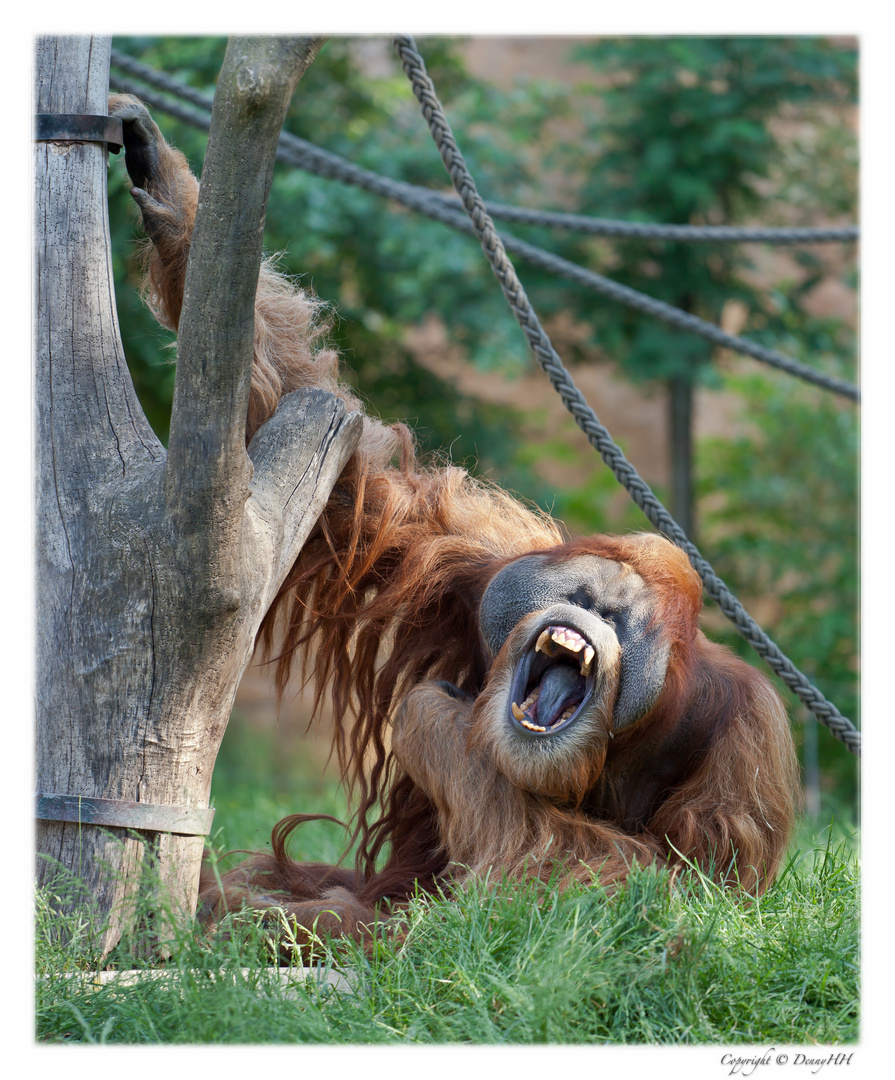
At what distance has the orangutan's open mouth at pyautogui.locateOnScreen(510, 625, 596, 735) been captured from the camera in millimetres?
2422

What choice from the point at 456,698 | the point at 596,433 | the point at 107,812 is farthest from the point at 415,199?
the point at 107,812

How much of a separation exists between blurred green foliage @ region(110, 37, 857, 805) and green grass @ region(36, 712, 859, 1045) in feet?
14.6

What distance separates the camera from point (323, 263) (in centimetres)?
736

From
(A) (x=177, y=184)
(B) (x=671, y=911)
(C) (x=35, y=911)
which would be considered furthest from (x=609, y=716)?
(A) (x=177, y=184)

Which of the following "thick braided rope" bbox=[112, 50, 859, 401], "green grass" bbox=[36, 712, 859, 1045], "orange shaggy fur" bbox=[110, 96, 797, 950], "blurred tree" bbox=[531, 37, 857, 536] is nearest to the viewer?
"green grass" bbox=[36, 712, 859, 1045]

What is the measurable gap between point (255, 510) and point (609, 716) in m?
0.91

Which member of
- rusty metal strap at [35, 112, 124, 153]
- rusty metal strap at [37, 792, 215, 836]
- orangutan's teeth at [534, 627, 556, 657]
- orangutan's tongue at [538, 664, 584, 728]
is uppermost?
rusty metal strap at [35, 112, 124, 153]

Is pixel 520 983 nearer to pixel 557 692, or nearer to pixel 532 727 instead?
pixel 532 727

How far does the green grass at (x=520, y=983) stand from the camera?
6.03 ft

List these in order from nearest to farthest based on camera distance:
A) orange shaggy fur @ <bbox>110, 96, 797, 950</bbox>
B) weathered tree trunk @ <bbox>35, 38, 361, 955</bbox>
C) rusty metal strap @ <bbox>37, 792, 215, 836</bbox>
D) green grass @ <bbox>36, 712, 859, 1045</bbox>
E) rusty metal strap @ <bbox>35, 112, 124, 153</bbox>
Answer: green grass @ <bbox>36, 712, 859, 1045</bbox> → weathered tree trunk @ <bbox>35, 38, 361, 955</bbox> → rusty metal strap @ <bbox>37, 792, 215, 836</bbox> → rusty metal strap @ <bbox>35, 112, 124, 153</bbox> → orange shaggy fur @ <bbox>110, 96, 797, 950</bbox>

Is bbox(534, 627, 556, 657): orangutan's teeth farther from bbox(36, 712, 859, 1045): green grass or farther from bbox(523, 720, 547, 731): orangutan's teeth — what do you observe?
bbox(36, 712, 859, 1045): green grass

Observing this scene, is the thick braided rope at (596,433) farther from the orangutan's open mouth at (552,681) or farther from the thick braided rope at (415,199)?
the thick braided rope at (415,199)

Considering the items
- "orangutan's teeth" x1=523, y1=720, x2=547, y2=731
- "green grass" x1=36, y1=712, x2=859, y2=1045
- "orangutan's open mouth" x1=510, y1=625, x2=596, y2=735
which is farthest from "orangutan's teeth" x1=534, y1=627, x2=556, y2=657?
"green grass" x1=36, y1=712, x2=859, y2=1045

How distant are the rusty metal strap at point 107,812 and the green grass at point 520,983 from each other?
0.54 feet
